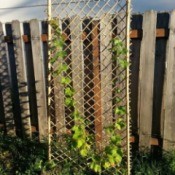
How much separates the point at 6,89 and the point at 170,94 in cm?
264

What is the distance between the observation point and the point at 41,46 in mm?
5199

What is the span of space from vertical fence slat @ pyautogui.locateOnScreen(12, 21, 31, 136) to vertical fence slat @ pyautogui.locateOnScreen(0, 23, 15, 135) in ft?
0.84

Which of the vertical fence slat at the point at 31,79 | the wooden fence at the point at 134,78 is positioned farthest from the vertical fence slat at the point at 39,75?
the vertical fence slat at the point at 31,79

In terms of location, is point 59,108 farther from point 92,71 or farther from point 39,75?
point 92,71

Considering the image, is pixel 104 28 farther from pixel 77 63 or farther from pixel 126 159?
pixel 126 159

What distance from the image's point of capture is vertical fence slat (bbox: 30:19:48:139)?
5.14 meters

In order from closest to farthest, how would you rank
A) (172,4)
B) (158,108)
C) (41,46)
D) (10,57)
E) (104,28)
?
(104,28), (158,108), (41,46), (10,57), (172,4)

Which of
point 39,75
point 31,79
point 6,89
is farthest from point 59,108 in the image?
point 6,89

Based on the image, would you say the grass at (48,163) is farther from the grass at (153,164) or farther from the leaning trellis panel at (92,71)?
the leaning trellis panel at (92,71)

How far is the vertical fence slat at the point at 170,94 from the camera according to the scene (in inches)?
173

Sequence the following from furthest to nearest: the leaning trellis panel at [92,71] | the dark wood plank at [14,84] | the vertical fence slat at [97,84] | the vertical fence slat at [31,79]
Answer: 1. the dark wood plank at [14,84]
2. the vertical fence slat at [31,79]
3. the vertical fence slat at [97,84]
4. the leaning trellis panel at [92,71]

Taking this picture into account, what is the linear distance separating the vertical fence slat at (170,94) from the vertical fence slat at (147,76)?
0.19 meters

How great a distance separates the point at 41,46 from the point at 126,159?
6.55 ft

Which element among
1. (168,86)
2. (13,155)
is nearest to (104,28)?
(168,86)
